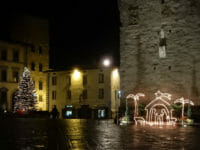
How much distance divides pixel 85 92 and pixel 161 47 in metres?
19.0

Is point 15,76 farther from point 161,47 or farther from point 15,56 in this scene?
point 161,47

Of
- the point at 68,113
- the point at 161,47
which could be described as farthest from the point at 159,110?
the point at 68,113

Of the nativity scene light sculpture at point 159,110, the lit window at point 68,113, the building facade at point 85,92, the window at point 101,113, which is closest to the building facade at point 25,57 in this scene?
the building facade at point 85,92

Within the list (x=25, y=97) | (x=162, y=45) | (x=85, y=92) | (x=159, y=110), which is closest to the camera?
(x=159, y=110)

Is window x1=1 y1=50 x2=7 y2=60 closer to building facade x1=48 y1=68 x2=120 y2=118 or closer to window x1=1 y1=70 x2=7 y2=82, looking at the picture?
window x1=1 y1=70 x2=7 y2=82

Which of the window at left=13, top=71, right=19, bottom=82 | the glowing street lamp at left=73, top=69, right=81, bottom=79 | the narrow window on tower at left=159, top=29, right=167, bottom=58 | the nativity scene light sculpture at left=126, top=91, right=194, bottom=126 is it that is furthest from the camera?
the glowing street lamp at left=73, top=69, right=81, bottom=79

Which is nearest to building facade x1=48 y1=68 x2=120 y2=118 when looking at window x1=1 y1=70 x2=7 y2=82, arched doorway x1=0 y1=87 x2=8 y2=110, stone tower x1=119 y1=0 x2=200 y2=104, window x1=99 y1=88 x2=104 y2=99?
window x1=99 y1=88 x2=104 y2=99

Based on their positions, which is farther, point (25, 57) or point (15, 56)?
point (25, 57)

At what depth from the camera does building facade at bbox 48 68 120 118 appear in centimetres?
4028

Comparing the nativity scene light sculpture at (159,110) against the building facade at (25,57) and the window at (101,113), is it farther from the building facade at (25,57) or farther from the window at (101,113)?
the building facade at (25,57)

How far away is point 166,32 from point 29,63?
24.5 m

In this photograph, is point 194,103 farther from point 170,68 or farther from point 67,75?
point 67,75

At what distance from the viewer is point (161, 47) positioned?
2458 centimetres

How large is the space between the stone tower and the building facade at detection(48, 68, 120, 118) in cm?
1360
